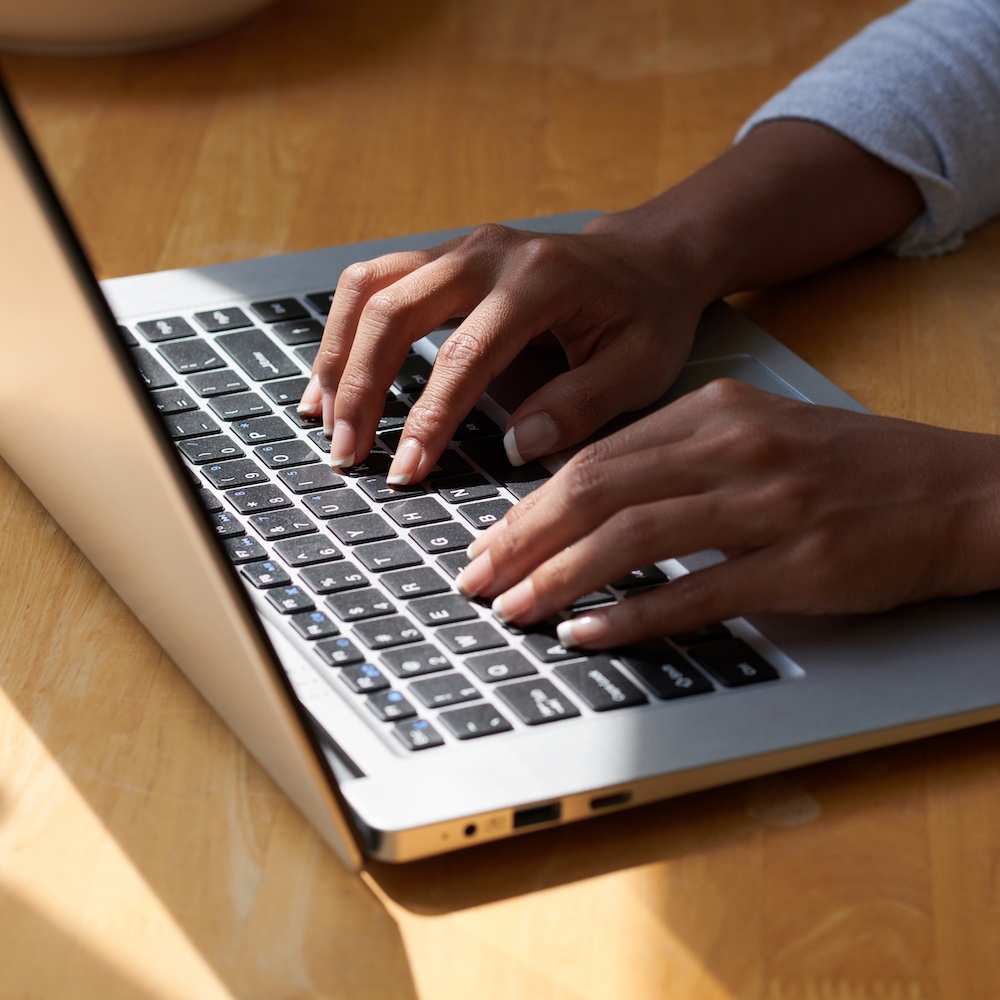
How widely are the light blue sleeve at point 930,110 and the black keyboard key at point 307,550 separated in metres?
0.52

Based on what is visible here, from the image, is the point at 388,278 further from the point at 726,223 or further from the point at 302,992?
the point at 302,992

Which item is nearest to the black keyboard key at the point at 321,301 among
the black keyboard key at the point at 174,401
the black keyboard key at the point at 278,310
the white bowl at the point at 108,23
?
the black keyboard key at the point at 278,310

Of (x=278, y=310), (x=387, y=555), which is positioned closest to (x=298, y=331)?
(x=278, y=310)

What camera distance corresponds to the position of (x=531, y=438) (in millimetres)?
608

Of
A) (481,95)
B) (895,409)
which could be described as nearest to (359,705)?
(895,409)

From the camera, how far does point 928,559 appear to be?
52cm

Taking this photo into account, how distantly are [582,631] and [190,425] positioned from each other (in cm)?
27

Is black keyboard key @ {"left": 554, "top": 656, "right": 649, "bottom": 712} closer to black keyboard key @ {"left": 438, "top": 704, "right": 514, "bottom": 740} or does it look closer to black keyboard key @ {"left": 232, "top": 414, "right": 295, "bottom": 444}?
black keyboard key @ {"left": 438, "top": 704, "right": 514, "bottom": 740}

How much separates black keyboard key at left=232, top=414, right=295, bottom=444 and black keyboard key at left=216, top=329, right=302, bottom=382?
0.04 metres

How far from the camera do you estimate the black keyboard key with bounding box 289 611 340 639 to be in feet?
1.60

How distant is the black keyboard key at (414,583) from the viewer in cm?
51

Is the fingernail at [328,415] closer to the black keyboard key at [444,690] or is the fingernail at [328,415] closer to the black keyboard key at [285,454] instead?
the black keyboard key at [285,454]

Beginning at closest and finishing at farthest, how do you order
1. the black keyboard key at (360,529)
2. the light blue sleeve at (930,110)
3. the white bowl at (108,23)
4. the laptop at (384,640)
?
1. the laptop at (384,640)
2. the black keyboard key at (360,529)
3. the light blue sleeve at (930,110)
4. the white bowl at (108,23)

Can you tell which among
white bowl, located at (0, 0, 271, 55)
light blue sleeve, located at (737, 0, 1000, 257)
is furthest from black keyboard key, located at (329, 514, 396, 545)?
white bowl, located at (0, 0, 271, 55)
